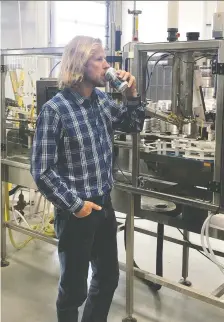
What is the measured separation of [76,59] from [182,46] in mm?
495

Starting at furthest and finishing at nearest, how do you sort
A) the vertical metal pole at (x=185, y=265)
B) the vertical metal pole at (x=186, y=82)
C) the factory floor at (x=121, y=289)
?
1. the vertical metal pole at (x=185, y=265)
2. the factory floor at (x=121, y=289)
3. the vertical metal pole at (x=186, y=82)

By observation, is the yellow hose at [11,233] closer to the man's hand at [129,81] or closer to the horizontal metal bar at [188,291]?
the horizontal metal bar at [188,291]

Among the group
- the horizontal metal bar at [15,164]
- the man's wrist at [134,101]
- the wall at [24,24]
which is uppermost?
the wall at [24,24]

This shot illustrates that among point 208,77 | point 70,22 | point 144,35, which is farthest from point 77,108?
point 144,35

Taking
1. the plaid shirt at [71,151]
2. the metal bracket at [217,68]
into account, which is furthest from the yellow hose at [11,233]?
the metal bracket at [217,68]

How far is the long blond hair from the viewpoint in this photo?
66.4 inches

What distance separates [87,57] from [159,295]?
156 centimetres

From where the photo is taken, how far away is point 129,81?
186cm

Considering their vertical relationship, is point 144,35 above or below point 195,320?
above

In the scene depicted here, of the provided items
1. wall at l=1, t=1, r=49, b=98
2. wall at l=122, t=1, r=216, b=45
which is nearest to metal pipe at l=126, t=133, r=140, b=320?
wall at l=1, t=1, r=49, b=98

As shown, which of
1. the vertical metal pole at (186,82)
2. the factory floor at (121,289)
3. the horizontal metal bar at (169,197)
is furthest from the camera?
the factory floor at (121,289)

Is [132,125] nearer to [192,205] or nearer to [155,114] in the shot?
[155,114]

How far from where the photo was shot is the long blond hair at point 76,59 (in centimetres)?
169

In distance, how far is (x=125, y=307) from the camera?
239cm
